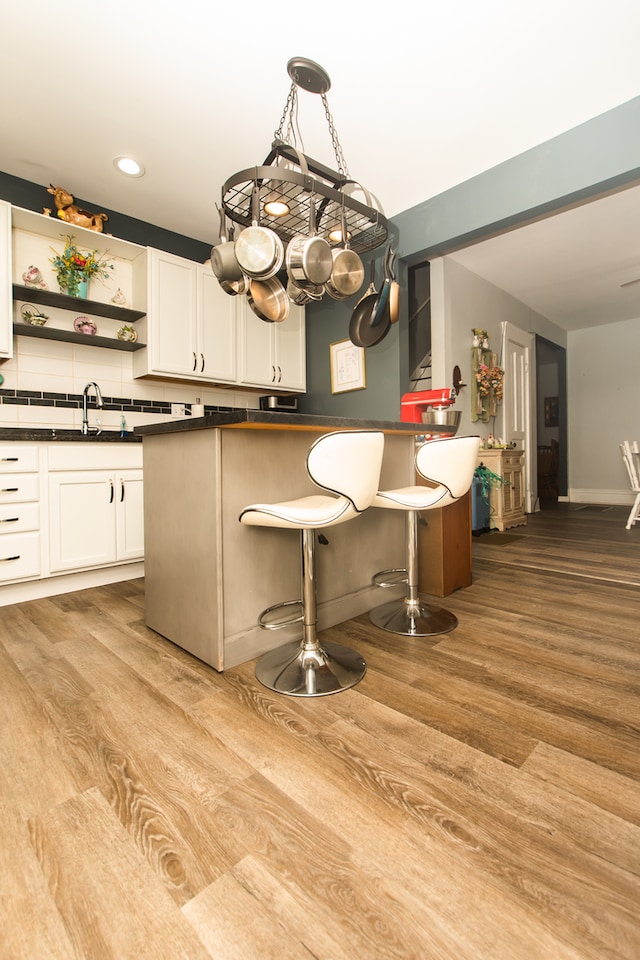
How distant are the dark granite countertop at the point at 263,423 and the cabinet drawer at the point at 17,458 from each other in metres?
0.96

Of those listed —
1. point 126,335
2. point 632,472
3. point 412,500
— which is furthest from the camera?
point 632,472

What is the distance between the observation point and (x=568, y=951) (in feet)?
Result: 2.33

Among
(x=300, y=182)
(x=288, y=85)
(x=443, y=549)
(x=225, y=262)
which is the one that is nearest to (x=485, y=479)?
(x=443, y=549)

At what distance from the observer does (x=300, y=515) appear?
148 cm

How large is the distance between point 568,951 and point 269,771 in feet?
2.19

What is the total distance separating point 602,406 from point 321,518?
23.6 ft

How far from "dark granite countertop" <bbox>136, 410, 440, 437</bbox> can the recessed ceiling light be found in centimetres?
205

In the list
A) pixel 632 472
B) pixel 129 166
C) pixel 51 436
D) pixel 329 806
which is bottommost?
pixel 329 806

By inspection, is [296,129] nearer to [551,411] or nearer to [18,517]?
[18,517]

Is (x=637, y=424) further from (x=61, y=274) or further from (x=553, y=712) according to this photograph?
(x=61, y=274)

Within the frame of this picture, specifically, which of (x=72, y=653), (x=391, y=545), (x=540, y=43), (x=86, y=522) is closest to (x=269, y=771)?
(x=72, y=653)

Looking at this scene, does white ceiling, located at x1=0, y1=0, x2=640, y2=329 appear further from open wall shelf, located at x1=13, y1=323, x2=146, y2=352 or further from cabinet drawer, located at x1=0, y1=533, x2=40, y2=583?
cabinet drawer, located at x1=0, y1=533, x2=40, y2=583

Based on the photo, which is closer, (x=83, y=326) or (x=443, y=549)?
(x=443, y=549)

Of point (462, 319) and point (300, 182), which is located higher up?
point (462, 319)
